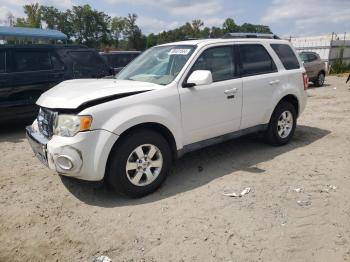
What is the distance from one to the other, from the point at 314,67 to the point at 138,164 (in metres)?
13.0

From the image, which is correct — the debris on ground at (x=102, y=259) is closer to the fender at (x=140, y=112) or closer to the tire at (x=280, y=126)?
the fender at (x=140, y=112)

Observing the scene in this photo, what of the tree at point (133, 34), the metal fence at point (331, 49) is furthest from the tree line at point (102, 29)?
the metal fence at point (331, 49)

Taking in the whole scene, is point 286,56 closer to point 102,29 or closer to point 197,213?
point 197,213

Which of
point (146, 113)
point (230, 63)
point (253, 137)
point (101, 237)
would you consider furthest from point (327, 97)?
point (101, 237)

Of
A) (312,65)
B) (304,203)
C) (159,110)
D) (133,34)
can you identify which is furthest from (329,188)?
(133,34)

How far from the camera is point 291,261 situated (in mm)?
2811

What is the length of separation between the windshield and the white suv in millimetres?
18

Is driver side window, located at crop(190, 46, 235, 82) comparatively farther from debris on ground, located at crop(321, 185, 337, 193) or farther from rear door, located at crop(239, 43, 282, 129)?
debris on ground, located at crop(321, 185, 337, 193)

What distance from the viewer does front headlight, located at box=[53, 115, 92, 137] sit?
350 centimetres

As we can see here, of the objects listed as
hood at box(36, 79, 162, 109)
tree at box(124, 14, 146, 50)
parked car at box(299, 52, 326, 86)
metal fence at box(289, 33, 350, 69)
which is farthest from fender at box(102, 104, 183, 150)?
tree at box(124, 14, 146, 50)

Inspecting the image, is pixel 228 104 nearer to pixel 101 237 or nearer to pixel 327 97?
pixel 101 237

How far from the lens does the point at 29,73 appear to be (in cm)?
700

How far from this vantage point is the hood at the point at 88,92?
362 centimetres

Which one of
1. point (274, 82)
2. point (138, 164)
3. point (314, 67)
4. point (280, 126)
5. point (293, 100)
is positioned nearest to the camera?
point (138, 164)
